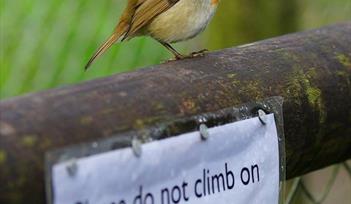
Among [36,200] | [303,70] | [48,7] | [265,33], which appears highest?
[48,7]

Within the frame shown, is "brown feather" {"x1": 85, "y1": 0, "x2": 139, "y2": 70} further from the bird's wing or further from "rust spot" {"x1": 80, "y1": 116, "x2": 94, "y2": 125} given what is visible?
"rust spot" {"x1": 80, "y1": 116, "x2": 94, "y2": 125}

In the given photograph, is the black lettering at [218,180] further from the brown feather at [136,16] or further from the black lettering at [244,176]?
the brown feather at [136,16]

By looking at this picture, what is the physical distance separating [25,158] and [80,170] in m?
0.08

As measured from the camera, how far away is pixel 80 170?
4.12ft

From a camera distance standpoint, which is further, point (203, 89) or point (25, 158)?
point (203, 89)

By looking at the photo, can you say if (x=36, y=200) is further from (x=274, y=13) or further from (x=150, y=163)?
(x=274, y=13)

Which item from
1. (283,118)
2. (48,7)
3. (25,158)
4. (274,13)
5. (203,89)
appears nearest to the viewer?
(25,158)

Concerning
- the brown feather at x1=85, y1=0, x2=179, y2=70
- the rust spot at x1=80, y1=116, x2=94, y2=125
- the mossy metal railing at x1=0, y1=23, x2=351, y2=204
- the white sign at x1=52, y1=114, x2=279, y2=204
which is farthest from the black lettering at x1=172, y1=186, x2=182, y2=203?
the brown feather at x1=85, y1=0, x2=179, y2=70

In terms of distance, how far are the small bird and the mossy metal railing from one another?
2.97 feet

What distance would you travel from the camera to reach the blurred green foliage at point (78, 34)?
12.0 feet

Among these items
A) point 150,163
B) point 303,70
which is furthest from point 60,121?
point 303,70

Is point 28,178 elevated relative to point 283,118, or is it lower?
lower

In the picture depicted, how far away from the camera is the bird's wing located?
9.87 feet

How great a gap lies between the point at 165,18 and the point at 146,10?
0.22 ft
